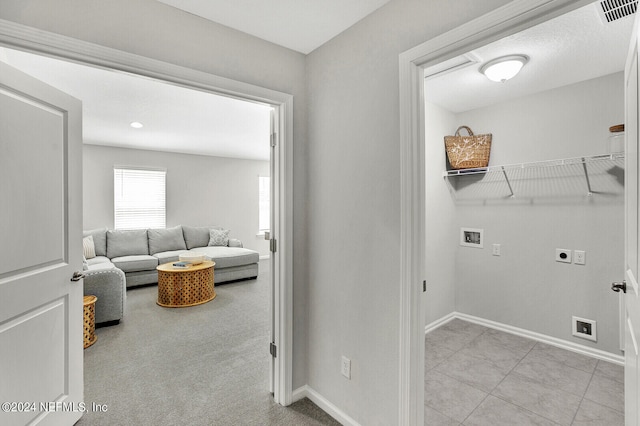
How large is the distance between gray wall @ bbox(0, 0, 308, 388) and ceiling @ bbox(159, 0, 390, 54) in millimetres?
62

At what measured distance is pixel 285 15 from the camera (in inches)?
66.8

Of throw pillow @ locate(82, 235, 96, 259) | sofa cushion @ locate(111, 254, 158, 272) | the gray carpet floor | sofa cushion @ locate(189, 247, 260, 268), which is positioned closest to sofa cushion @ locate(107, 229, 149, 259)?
sofa cushion @ locate(111, 254, 158, 272)

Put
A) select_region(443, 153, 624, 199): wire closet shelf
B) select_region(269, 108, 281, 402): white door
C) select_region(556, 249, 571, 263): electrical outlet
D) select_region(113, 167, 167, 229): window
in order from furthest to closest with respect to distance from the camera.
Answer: select_region(113, 167, 167, 229): window, select_region(556, 249, 571, 263): electrical outlet, select_region(443, 153, 624, 199): wire closet shelf, select_region(269, 108, 281, 402): white door

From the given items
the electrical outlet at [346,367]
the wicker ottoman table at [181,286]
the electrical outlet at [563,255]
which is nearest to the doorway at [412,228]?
the electrical outlet at [346,367]

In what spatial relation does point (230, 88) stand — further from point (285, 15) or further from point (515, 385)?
point (515, 385)

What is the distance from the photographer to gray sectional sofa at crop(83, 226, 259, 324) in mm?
4844

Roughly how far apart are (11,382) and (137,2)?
190cm

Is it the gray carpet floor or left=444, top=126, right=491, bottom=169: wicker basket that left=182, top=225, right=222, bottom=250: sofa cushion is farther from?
left=444, top=126, right=491, bottom=169: wicker basket

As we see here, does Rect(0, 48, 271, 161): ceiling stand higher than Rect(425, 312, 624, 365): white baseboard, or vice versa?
Rect(0, 48, 271, 161): ceiling

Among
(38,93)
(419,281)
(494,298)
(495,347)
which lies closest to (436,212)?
(494,298)

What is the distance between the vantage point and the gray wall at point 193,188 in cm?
561

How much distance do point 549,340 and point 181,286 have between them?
4183mm

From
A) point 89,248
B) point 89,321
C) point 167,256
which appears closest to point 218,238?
point 167,256

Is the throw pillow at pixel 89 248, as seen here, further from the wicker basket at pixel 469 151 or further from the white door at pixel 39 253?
the wicker basket at pixel 469 151
